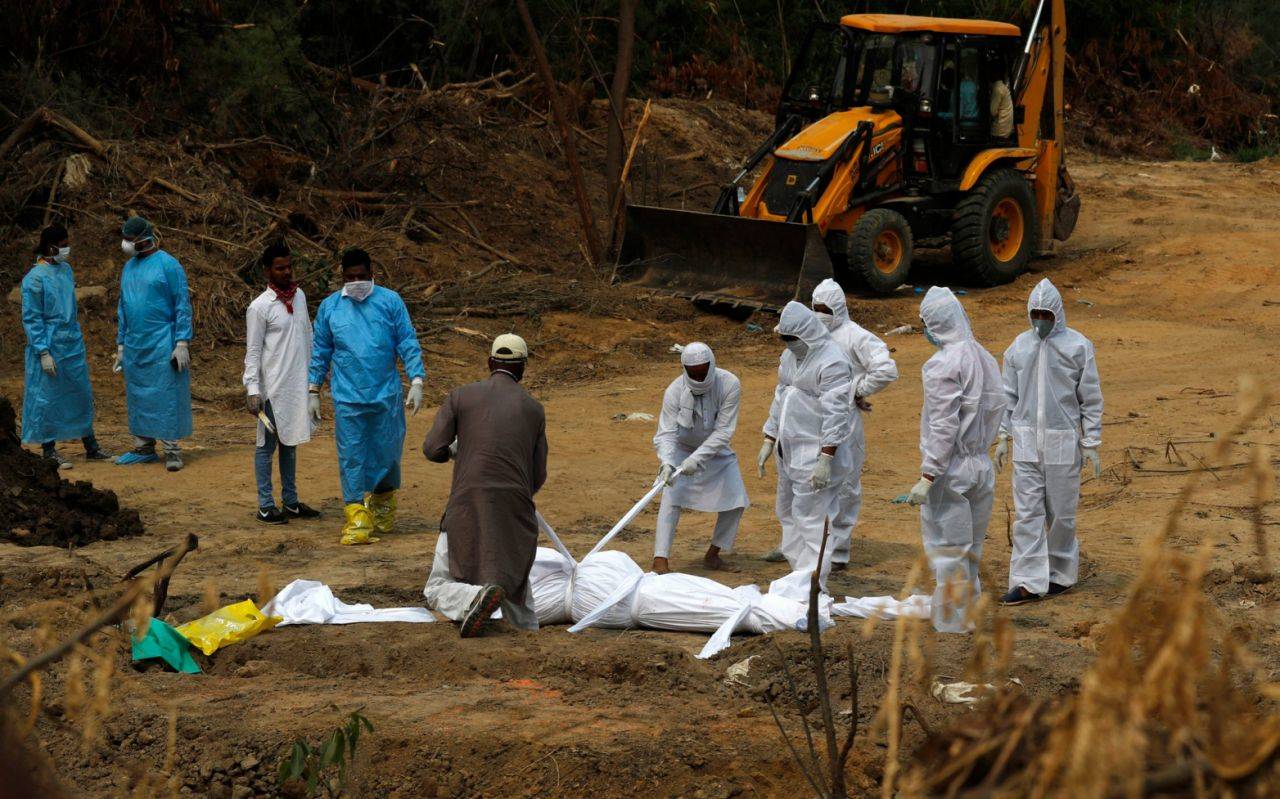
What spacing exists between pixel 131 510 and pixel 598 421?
407 cm

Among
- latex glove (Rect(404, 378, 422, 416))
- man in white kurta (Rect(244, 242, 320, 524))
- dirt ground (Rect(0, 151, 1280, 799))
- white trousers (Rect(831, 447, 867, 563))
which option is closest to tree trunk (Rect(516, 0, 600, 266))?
dirt ground (Rect(0, 151, 1280, 799))

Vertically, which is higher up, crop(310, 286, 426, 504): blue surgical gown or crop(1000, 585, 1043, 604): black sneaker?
crop(310, 286, 426, 504): blue surgical gown

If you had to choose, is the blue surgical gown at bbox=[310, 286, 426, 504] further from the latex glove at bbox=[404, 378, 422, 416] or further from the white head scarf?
the white head scarf

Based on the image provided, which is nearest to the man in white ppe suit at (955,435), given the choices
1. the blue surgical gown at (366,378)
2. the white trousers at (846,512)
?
the white trousers at (846,512)

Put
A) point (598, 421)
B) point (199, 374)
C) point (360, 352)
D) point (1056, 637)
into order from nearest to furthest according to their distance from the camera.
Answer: point (1056, 637), point (360, 352), point (598, 421), point (199, 374)

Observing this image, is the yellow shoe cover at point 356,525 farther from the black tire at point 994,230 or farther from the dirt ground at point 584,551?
the black tire at point 994,230

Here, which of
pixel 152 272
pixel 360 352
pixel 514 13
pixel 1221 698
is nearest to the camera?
pixel 1221 698

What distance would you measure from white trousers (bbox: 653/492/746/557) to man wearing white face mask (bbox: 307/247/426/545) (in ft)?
4.84

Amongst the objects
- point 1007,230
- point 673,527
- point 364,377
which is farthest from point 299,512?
point 1007,230

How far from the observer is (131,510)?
845cm

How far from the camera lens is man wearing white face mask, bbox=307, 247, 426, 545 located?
8.09 m

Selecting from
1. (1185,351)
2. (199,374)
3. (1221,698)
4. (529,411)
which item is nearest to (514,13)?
(199,374)

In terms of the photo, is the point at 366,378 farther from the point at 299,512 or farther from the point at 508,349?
the point at 508,349

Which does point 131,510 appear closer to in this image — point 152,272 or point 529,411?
point 152,272
